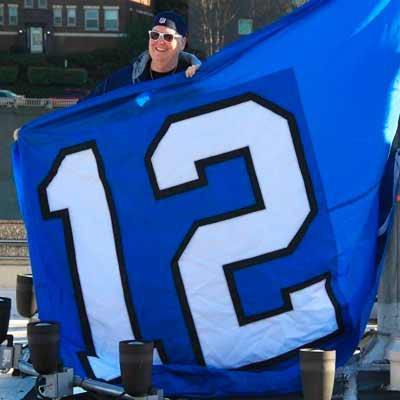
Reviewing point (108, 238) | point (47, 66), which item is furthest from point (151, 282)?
point (47, 66)

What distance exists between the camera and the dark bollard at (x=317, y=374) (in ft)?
11.2

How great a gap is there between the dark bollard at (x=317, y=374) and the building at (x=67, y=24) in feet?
169

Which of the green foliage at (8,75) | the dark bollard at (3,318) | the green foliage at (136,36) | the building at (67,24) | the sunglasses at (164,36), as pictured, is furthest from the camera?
the building at (67,24)

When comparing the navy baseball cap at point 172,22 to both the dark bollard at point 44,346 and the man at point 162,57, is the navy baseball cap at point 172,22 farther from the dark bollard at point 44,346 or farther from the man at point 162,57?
the dark bollard at point 44,346

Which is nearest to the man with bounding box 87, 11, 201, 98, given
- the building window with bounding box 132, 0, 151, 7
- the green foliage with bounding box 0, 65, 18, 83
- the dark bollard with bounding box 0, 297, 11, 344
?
the dark bollard with bounding box 0, 297, 11, 344

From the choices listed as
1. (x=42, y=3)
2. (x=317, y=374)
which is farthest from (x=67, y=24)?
(x=317, y=374)

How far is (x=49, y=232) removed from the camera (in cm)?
439

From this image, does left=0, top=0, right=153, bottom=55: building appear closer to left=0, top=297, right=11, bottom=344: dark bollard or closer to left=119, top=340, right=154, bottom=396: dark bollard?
left=0, top=297, right=11, bottom=344: dark bollard

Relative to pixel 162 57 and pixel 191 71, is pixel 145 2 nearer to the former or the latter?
pixel 162 57

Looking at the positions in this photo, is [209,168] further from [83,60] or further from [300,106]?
[83,60]

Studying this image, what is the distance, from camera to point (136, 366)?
3.57m

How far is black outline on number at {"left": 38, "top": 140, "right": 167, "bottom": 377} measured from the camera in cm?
427

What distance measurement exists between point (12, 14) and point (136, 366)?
54.3m

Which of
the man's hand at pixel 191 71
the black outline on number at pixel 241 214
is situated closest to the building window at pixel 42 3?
the man's hand at pixel 191 71
